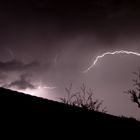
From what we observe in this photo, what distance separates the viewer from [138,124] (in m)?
8.34

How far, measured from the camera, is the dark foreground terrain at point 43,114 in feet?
19.3

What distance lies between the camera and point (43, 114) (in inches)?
254

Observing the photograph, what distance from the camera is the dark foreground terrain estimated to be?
19.3 feet

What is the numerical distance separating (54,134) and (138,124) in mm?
3207

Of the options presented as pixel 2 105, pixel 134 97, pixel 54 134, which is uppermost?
pixel 134 97

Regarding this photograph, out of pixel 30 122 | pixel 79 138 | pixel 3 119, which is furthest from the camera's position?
pixel 79 138

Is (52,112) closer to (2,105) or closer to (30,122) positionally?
(30,122)

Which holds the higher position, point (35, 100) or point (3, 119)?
point (35, 100)

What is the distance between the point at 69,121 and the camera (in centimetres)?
682

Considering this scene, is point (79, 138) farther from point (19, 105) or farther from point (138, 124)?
point (138, 124)

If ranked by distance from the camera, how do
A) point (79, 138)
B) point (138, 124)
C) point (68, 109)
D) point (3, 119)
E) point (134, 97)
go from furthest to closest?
point (134, 97) < point (138, 124) < point (68, 109) < point (79, 138) < point (3, 119)

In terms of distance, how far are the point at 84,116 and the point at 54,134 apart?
128 centimetres

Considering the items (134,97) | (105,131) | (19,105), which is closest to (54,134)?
(19,105)

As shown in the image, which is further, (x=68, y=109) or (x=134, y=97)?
(x=134, y=97)
